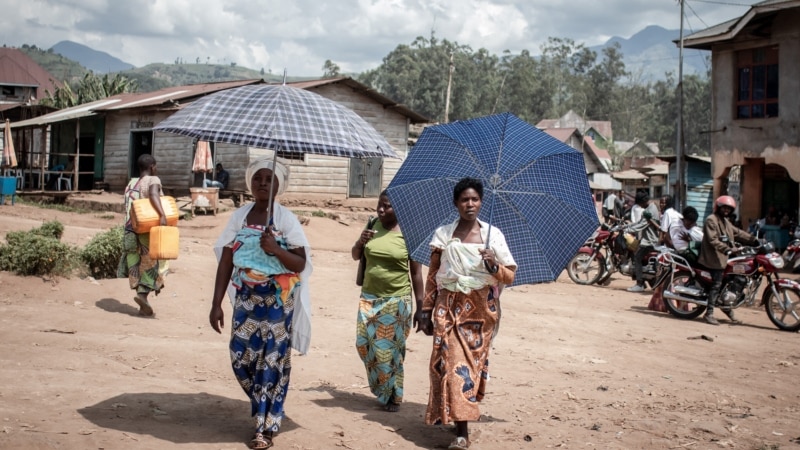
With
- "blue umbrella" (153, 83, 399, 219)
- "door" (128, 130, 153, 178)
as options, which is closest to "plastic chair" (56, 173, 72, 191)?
"door" (128, 130, 153, 178)

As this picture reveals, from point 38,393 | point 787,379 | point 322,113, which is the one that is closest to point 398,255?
point 322,113

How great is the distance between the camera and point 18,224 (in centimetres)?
1720

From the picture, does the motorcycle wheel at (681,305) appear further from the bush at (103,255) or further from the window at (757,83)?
the window at (757,83)

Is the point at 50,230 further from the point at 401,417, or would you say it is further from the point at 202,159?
the point at 202,159

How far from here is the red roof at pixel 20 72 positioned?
5831 centimetres

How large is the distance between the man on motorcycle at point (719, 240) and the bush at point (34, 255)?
8271mm

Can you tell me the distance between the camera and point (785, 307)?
424 inches

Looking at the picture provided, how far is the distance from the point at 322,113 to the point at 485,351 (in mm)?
1779

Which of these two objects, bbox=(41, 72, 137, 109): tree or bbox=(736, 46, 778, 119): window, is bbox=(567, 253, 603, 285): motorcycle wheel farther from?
bbox=(41, 72, 137, 109): tree

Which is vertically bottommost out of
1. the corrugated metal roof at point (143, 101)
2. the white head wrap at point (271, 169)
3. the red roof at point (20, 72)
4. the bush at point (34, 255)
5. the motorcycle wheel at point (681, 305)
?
the motorcycle wheel at point (681, 305)

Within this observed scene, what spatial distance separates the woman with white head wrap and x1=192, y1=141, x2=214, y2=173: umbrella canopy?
1889 centimetres

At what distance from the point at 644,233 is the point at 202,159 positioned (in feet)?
44.5

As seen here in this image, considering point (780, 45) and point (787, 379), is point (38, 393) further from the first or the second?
point (780, 45)

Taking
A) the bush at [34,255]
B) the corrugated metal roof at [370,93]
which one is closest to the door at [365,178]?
the corrugated metal roof at [370,93]
